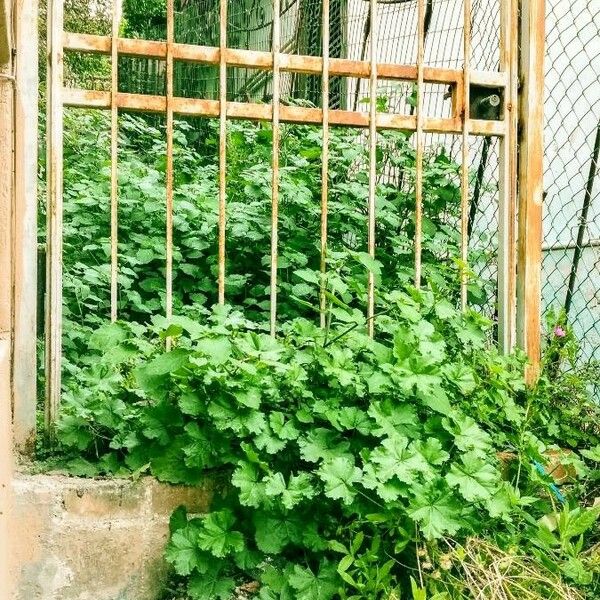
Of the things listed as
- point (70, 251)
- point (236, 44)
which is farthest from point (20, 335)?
point (236, 44)

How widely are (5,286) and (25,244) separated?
1.13ft

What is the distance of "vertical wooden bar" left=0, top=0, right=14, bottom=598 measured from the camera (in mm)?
1819

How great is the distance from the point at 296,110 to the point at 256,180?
3.40 feet

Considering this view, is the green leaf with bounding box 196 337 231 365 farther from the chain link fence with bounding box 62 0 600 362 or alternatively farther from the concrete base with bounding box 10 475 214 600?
the chain link fence with bounding box 62 0 600 362

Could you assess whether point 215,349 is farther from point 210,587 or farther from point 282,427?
point 210,587

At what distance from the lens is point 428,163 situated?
→ 347 centimetres

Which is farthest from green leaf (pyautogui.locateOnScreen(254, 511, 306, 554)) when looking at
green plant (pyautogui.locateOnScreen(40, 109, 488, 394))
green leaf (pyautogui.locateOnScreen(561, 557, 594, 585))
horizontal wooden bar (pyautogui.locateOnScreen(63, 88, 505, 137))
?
horizontal wooden bar (pyautogui.locateOnScreen(63, 88, 505, 137))

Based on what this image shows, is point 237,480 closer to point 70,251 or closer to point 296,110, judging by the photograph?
point 296,110

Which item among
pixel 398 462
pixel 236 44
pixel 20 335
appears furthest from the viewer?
pixel 236 44

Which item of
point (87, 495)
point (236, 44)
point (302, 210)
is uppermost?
point (236, 44)

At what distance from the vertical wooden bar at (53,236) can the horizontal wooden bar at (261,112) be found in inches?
2.8

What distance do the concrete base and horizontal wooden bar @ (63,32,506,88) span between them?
4.63ft

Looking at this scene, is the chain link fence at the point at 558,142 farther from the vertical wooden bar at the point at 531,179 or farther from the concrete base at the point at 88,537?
the concrete base at the point at 88,537

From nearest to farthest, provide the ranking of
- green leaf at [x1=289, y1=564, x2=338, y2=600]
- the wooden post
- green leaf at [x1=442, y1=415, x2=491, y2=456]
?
the wooden post
green leaf at [x1=289, y1=564, x2=338, y2=600]
green leaf at [x1=442, y1=415, x2=491, y2=456]
